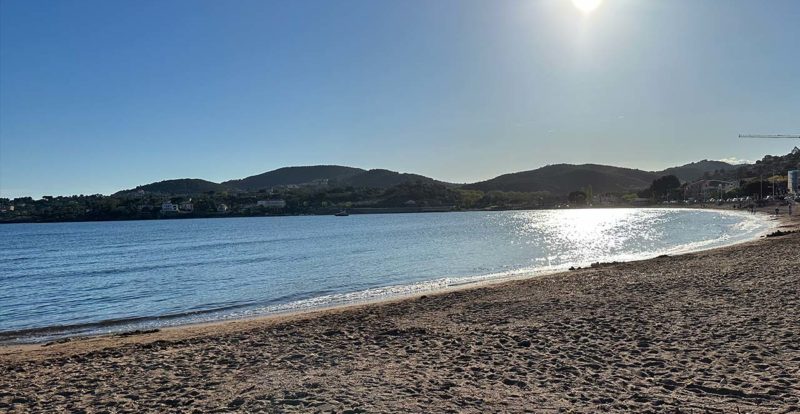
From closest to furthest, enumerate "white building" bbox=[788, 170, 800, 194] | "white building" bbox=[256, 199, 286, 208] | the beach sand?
the beach sand
"white building" bbox=[788, 170, 800, 194]
"white building" bbox=[256, 199, 286, 208]

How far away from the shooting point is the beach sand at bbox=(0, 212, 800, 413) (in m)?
6.50

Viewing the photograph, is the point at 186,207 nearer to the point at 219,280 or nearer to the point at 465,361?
the point at 219,280

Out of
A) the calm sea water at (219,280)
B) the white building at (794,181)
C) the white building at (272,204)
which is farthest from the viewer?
the white building at (272,204)

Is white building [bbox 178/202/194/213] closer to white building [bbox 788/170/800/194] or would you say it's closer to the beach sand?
the beach sand

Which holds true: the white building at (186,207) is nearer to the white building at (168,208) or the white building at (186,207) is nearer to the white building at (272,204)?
the white building at (168,208)

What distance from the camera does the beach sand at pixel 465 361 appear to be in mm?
6500

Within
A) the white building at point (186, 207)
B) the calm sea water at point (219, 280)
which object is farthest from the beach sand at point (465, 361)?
the white building at point (186, 207)

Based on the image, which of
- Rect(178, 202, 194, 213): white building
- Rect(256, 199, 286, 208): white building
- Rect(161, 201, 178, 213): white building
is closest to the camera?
Rect(161, 201, 178, 213): white building

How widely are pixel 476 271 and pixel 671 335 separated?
18.3 meters

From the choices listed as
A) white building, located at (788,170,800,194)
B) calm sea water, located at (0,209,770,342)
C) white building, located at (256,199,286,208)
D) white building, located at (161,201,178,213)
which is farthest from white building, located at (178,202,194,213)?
white building, located at (788,170,800,194)

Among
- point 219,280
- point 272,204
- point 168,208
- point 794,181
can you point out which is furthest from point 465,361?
point 272,204

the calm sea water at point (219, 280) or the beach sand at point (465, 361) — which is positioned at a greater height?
the beach sand at point (465, 361)

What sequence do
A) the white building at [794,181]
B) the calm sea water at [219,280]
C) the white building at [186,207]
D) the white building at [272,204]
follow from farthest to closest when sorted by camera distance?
the white building at [272,204] → the white building at [186,207] → the white building at [794,181] → the calm sea water at [219,280]

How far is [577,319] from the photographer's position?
11.4 meters
